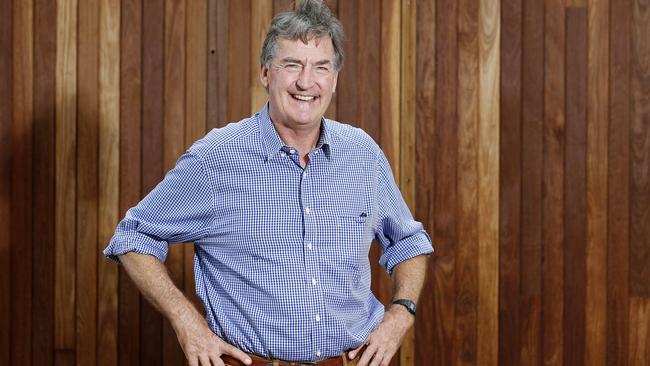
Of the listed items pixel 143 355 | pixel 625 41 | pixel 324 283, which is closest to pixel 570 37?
pixel 625 41

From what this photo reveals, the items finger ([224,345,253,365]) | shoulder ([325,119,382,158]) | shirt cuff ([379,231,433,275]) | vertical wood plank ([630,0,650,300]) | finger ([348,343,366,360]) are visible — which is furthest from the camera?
vertical wood plank ([630,0,650,300])

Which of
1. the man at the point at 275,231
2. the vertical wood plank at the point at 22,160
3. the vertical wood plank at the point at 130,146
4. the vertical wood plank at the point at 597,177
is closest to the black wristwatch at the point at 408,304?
the man at the point at 275,231

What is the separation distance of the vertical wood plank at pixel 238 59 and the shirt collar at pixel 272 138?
102cm

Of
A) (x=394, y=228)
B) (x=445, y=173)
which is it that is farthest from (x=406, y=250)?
(x=445, y=173)

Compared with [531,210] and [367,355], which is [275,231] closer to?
[367,355]

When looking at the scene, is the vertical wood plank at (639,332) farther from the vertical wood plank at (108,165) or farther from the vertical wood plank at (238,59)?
the vertical wood plank at (108,165)

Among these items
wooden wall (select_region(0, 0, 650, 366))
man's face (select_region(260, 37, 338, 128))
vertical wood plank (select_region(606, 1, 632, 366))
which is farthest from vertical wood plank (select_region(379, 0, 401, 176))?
A: man's face (select_region(260, 37, 338, 128))

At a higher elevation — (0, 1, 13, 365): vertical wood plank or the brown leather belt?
(0, 1, 13, 365): vertical wood plank

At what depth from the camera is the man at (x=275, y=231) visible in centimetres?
207

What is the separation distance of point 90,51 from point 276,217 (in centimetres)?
146

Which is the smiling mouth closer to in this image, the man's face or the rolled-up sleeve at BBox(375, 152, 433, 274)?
the man's face

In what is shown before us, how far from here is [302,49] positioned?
2111 millimetres

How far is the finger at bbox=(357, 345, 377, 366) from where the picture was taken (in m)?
2.16

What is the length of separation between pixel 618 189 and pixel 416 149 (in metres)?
0.73
